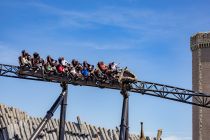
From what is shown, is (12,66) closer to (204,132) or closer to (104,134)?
(104,134)

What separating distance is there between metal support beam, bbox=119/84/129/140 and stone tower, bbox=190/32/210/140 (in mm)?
31035

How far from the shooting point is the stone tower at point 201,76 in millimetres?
48969

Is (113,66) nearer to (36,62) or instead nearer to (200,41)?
(36,62)

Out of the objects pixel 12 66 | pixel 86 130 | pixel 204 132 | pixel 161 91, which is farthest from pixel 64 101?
pixel 204 132

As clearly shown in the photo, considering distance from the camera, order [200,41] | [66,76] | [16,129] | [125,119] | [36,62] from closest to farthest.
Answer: [125,119], [36,62], [66,76], [16,129], [200,41]

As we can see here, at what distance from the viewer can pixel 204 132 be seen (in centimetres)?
4872

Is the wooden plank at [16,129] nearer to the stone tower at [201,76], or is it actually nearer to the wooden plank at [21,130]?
the wooden plank at [21,130]

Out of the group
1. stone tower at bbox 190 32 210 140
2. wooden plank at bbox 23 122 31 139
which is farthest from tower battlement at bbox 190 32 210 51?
wooden plank at bbox 23 122 31 139

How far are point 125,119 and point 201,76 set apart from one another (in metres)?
33.5

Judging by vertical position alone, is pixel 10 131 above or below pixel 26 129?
below

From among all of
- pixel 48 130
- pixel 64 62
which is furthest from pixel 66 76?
pixel 48 130

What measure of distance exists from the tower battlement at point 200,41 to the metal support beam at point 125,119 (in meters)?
33.8

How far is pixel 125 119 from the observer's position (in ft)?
60.6

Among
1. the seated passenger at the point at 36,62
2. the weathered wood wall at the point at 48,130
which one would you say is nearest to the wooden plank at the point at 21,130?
the weathered wood wall at the point at 48,130
